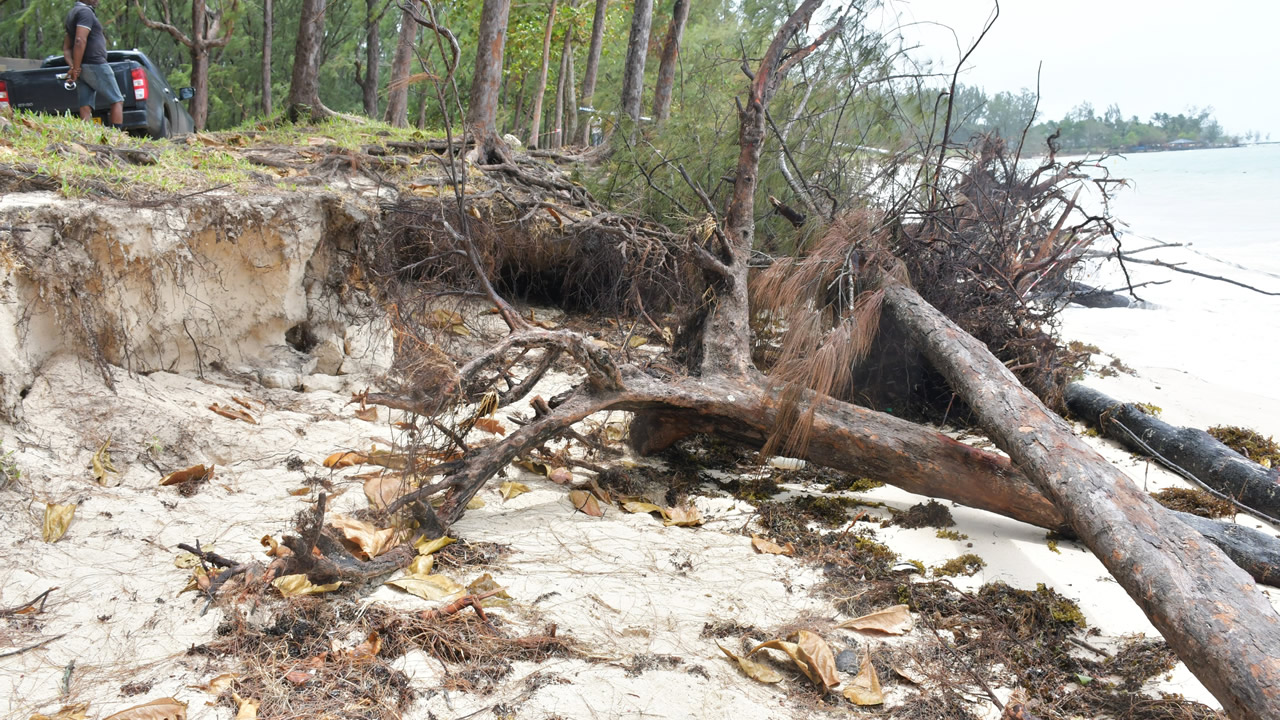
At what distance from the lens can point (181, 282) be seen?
436cm

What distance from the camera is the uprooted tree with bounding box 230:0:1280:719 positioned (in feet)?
8.97

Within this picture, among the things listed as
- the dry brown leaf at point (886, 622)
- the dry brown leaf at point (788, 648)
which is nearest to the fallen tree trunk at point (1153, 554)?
the dry brown leaf at point (886, 622)

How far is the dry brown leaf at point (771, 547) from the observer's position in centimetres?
354

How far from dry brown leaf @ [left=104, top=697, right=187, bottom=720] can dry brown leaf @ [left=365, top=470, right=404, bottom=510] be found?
4.06ft

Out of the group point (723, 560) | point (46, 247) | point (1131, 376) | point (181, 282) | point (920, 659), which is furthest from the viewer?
point (1131, 376)

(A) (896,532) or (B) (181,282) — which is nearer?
(A) (896,532)

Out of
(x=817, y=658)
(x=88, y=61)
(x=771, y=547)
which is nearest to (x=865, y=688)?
(x=817, y=658)

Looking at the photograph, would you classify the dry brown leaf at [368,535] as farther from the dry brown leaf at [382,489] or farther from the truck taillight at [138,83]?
the truck taillight at [138,83]

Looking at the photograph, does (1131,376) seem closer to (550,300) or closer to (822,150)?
(822,150)

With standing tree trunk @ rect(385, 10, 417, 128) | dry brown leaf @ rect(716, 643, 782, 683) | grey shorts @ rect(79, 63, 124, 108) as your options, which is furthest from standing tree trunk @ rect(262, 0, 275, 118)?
dry brown leaf @ rect(716, 643, 782, 683)

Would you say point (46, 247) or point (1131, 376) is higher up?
point (46, 247)

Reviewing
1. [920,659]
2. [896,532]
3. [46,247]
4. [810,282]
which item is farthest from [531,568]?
[46,247]

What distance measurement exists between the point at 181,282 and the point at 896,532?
3899 mm

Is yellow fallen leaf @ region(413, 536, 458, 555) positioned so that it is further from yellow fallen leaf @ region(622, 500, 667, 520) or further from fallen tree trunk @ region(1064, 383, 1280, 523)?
fallen tree trunk @ region(1064, 383, 1280, 523)
